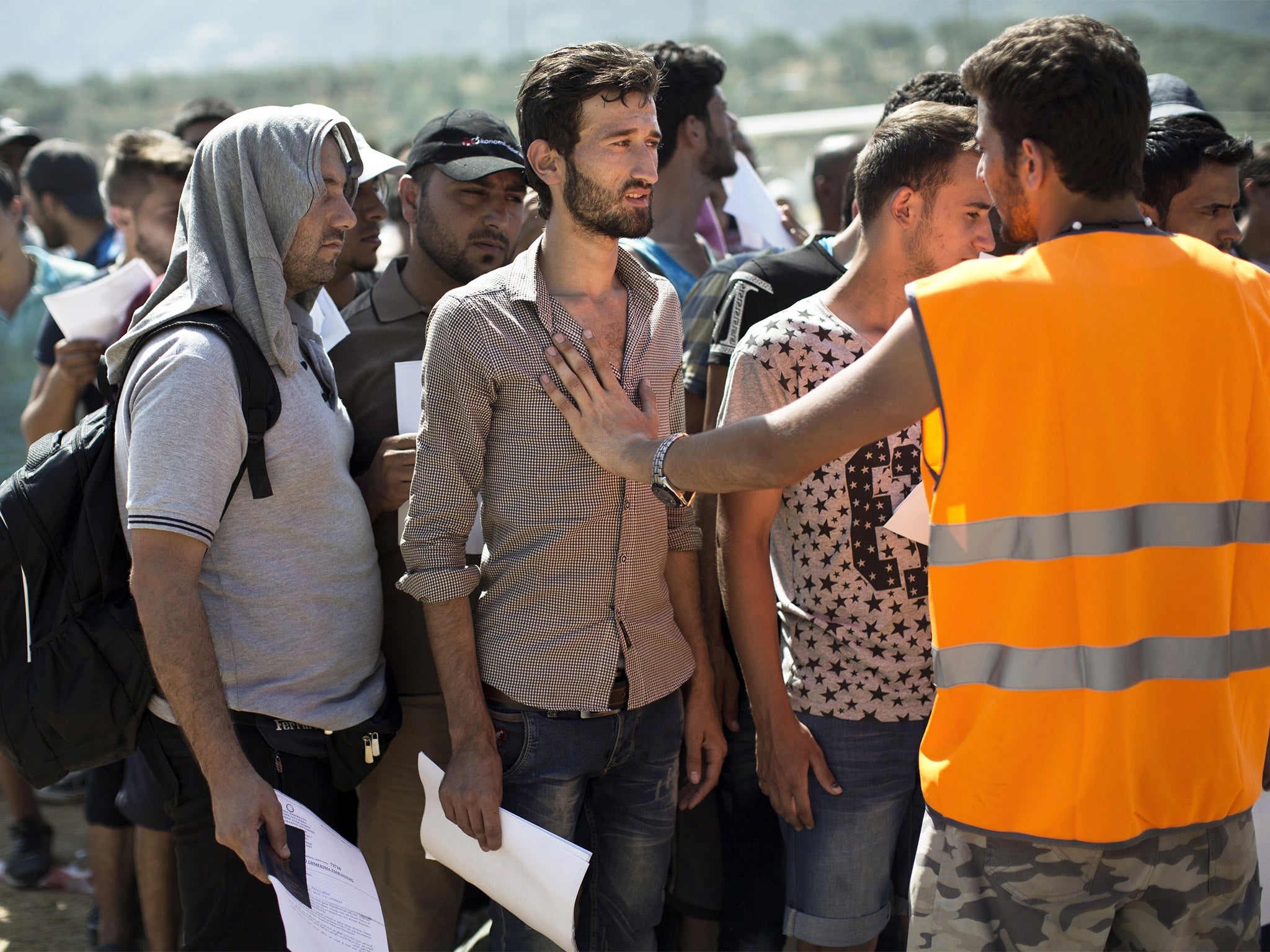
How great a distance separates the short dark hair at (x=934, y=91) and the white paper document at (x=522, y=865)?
208 cm

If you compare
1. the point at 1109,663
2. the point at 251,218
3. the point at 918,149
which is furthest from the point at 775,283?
the point at 1109,663

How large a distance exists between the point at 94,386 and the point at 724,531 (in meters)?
3.13

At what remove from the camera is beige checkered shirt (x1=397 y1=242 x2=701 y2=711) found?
2332mm

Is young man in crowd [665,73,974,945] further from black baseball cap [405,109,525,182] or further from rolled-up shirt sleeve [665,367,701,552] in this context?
black baseball cap [405,109,525,182]

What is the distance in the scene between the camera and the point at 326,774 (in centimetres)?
256

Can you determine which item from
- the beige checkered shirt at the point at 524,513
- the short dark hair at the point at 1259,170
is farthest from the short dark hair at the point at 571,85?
the short dark hair at the point at 1259,170

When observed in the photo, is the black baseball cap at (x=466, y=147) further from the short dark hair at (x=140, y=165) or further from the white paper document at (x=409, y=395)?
the short dark hair at (x=140, y=165)

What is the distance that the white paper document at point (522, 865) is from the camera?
222cm

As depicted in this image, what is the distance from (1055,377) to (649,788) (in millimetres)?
1353

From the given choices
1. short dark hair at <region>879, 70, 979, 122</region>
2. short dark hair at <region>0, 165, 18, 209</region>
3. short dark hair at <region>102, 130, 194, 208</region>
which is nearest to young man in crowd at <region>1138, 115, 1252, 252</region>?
short dark hair at <region>879, 70, 979, 122</region>

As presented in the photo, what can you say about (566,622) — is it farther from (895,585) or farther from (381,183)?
(381,183)

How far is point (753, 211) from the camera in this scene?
4766 mm

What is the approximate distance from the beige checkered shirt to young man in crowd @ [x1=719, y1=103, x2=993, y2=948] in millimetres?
269

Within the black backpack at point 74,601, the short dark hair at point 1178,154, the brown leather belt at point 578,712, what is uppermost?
the short dark hair at point 1178,154
